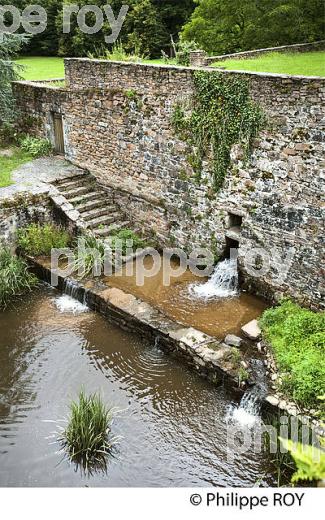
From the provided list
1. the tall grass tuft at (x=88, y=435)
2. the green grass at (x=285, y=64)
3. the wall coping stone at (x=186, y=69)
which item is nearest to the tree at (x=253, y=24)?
the green grass at (x=285, y=64)

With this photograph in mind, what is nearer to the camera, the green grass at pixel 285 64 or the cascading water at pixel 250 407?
the cascading water at pixel 250 407

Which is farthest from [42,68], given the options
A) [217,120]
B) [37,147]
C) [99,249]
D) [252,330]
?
[252,330]

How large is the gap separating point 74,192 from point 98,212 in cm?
95

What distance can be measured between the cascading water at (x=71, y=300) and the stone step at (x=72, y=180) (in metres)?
3.44

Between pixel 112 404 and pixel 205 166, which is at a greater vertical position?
pixel 205 166

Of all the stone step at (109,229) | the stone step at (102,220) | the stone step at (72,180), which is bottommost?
the stone step at (109,229)

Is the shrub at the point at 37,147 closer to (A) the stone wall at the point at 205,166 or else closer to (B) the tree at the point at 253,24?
(A) the stone wall at the point at 205,166

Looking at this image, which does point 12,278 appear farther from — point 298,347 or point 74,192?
point 298,347

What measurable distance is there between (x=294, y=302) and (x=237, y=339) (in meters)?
1.59

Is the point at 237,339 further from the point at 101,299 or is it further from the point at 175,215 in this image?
the point at 175,215

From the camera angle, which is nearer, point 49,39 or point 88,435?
point 88,435

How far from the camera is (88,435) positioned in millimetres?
6930

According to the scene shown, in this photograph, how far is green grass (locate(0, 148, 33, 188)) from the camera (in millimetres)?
13062

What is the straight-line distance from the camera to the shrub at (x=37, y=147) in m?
14.6
